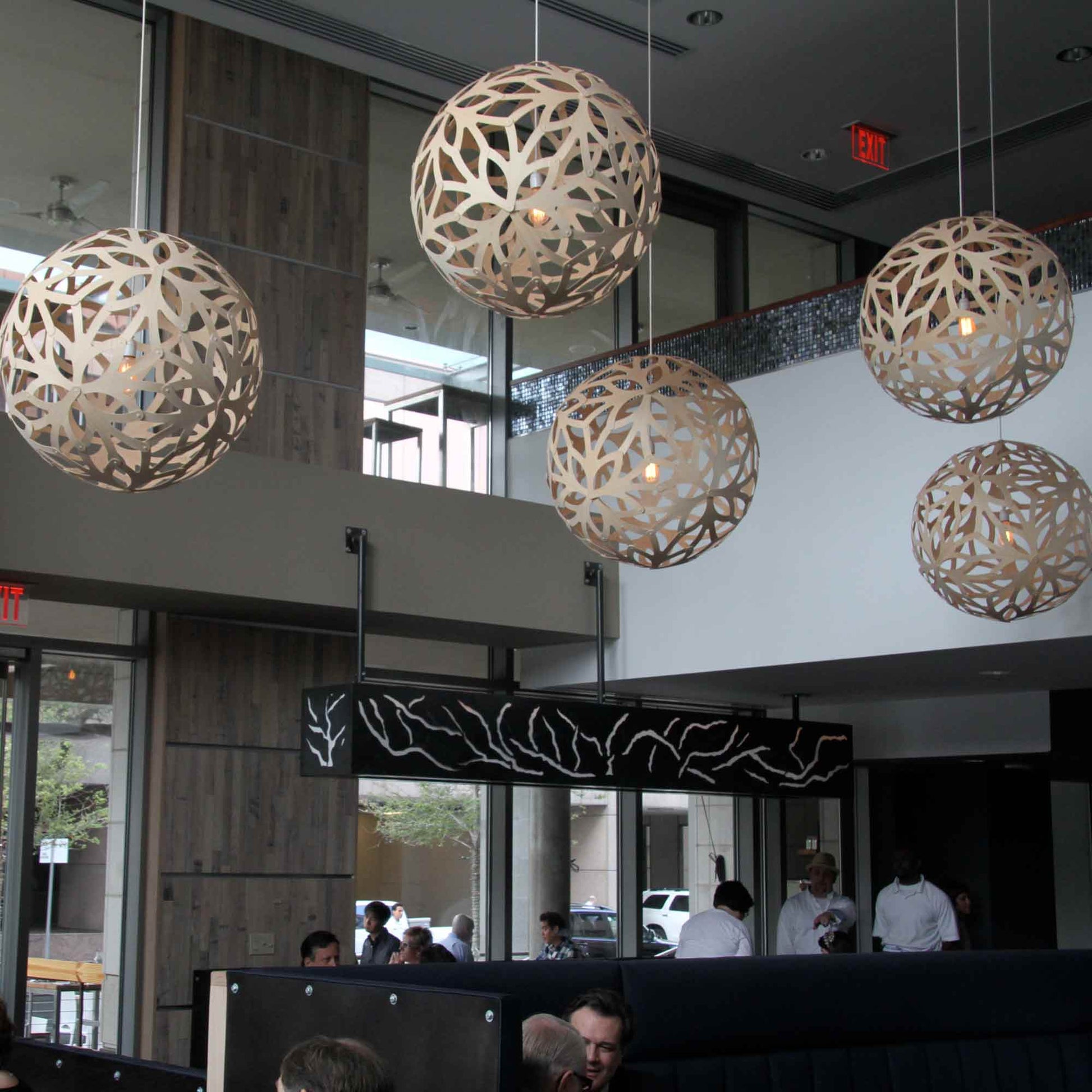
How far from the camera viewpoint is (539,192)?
2979mm

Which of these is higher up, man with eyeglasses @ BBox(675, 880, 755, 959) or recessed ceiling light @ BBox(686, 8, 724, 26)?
recessed ceiling light @ BBox(686, 8, 724, 26)

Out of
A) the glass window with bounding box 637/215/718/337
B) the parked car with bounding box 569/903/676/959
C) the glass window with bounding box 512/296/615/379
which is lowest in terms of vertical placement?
the parked car with bounding box 569/903/676/959

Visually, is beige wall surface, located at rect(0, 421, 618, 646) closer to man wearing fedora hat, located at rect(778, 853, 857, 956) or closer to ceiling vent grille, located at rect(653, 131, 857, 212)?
man wearing fedora hat, located at rect(778, 853, 857, 956)

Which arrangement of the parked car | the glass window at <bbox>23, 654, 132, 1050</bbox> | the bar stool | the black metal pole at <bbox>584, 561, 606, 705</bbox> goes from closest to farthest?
1. the glass window at <bbox>23, 654, 132, 1050</bbox>
2. the black metal pole at <bbox>584, 561, 606, 705</bbox>
3. the bar stool
4. the parked car

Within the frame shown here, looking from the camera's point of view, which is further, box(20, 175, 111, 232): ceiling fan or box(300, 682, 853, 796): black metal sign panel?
box(20, 175, 111, 232): ceiling fan

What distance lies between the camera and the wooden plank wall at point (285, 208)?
797 centimetres

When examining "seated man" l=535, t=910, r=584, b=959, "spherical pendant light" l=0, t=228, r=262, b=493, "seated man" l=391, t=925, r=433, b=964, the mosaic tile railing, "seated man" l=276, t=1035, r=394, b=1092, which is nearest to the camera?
"seated man" l=276, t=1035, r=394, b=1092

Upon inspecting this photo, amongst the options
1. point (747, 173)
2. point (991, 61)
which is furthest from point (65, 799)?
point (991, 61)

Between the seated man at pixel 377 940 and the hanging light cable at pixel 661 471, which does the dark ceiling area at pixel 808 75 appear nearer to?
the hanging light cable at pixel 661 471

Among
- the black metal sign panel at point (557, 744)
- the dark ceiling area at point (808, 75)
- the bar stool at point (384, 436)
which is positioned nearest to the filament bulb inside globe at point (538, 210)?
the black metal sign panel at point (557, 744)

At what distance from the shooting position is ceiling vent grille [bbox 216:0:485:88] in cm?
791

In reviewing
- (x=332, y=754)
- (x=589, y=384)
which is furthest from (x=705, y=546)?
(x=332, y=754)

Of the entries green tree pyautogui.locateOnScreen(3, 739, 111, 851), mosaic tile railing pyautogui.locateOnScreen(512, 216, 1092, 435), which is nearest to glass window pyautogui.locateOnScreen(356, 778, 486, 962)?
green tree pyautogui.locateOnScreen(3, 739, 111, 851)

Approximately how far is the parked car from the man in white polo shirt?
1.63 meters
